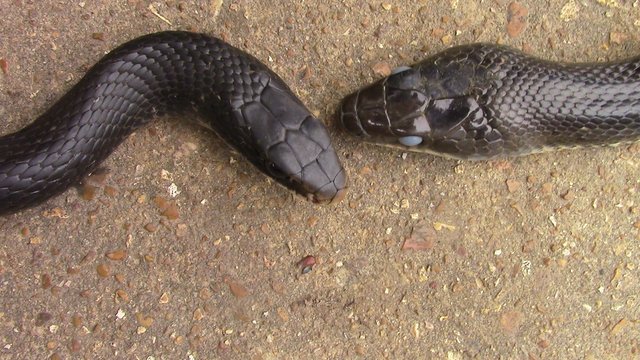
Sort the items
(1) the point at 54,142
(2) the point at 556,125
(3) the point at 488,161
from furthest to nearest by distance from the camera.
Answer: (3) the point at 488,161, (2) the point at 556,125, (1) the point at 54,142

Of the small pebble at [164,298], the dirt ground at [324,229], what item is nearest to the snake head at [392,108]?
the dirt ground at [324,229]

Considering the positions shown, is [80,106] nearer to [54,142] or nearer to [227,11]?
[54,142]

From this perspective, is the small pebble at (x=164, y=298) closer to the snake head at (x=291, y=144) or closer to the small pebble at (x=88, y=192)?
the small pebble at (x=88, y=192)

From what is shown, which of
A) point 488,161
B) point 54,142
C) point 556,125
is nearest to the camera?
A: point 54,142

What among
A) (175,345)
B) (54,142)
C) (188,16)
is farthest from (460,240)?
(54,142)

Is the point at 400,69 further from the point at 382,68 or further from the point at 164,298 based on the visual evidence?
the point at 164,298

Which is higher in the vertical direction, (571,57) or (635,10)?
(635,10)

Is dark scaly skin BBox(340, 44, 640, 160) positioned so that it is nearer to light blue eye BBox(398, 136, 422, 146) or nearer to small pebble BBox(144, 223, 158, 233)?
light blue eye BBox(398, 136, 422, 146)

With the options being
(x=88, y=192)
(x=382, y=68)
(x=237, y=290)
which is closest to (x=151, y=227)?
(x=88, y=192)
